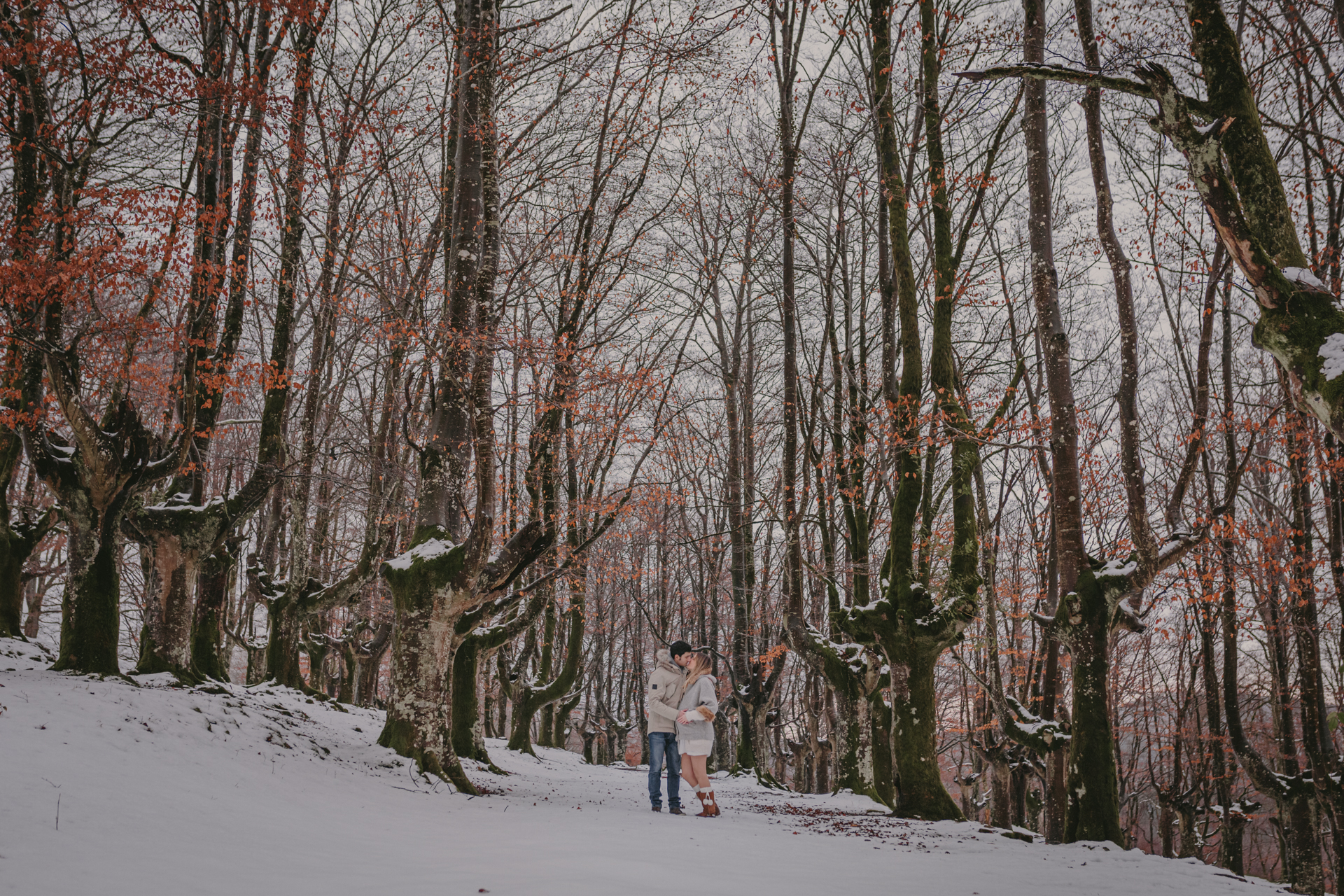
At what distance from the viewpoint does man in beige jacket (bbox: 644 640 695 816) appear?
308 inches

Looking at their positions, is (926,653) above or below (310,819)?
above

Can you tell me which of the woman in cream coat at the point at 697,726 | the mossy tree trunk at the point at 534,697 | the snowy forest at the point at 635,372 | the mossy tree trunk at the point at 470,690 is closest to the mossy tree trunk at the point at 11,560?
the snowy forest at the point at 635,372

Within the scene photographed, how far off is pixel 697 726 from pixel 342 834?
4.08 m

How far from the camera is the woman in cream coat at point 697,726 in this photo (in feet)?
25.0

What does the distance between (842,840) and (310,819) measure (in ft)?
13.8

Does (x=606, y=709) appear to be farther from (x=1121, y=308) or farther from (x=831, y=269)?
(x=1121, y=308)

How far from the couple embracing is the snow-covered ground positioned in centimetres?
39

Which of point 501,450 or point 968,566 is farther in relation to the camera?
point 501,450

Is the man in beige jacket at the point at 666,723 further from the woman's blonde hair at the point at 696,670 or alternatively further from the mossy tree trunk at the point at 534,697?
the mossy tree trunk at the point at 534,697

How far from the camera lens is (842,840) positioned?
6254 mm

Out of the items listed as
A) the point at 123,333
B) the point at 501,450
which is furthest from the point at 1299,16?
the point at 123,333

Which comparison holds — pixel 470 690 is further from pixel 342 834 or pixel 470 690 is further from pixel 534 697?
pixel 342 834

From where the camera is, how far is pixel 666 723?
7.87 m

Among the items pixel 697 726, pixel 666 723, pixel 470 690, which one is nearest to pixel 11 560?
pixel 470 690
